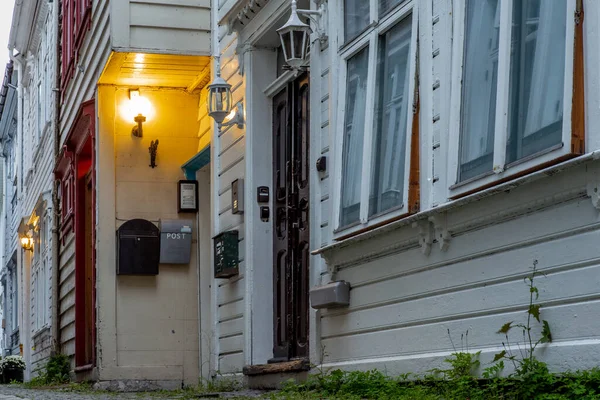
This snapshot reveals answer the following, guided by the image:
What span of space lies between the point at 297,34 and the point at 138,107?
431 centimetres

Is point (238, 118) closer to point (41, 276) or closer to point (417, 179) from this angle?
point (417, 179)

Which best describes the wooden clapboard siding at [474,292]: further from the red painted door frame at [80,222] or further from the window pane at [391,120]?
the red painted door frame at [80,222]

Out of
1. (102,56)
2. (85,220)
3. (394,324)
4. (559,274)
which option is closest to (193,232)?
(102,56)

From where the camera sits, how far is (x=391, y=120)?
250 inches

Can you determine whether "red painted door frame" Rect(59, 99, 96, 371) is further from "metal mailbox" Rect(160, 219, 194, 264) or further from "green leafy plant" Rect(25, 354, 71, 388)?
"metal mailbox" Rect(160, 219, 194, 264)

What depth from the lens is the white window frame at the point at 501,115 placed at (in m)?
4.45

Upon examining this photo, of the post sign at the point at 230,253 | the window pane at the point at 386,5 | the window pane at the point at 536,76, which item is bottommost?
the post sign at the point at 230,253

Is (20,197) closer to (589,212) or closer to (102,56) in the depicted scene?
(102,56)

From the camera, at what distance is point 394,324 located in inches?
246

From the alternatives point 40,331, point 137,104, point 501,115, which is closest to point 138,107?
point 137,104

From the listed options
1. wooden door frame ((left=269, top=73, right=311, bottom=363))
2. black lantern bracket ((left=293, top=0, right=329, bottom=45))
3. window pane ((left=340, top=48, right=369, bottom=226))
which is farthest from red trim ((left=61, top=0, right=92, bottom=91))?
window pane ((left=340, top=48, right=369, bottom=226))

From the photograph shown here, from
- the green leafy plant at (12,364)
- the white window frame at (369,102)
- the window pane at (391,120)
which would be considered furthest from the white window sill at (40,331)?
the window pane at (391,120)

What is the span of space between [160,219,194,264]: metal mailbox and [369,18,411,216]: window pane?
16.8ft

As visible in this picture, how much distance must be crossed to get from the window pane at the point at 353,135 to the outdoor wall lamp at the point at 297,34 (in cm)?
52
